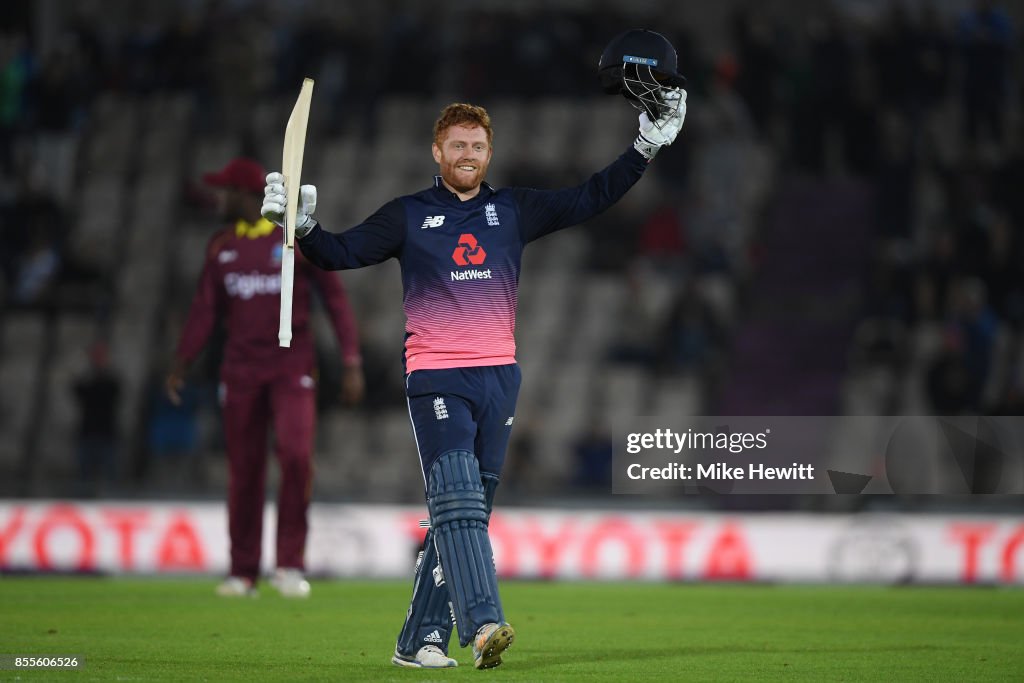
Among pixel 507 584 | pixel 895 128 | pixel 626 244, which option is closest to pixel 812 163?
pixel 895 128

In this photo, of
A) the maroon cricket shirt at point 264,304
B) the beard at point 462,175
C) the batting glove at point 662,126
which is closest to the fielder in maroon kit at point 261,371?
the maroon cricket shirt at point 264,304

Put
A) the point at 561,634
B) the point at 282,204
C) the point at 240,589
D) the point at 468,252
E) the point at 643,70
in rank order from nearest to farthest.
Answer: the point at 282,204
the point at 468,252
the point at 643,70
the point at 561,634
the point at 240,589

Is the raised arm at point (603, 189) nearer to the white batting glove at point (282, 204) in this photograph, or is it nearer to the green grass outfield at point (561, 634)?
the white batting glove at point (282, 204)

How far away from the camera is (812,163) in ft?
72.3

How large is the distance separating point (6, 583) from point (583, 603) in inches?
180

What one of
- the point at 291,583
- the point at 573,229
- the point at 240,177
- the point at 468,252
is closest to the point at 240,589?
the point at 291,583

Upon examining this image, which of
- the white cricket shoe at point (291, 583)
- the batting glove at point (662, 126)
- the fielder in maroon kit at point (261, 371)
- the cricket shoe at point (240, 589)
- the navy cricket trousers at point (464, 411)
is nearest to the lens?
the navy cricket trousers at point (464, 411)

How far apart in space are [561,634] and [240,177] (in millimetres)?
3974

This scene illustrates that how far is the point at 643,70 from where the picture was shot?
26.0 feet

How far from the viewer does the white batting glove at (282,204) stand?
295 inches

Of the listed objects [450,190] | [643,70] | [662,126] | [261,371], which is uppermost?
[643,70]

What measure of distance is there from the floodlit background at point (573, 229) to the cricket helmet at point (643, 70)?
9350 millimetres

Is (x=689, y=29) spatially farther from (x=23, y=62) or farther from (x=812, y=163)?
(x=23, y=62)

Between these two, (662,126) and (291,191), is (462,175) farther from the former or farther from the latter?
(662,126)
